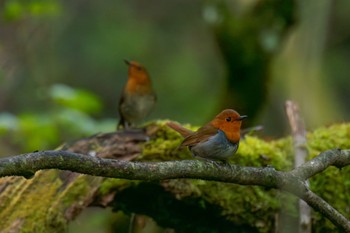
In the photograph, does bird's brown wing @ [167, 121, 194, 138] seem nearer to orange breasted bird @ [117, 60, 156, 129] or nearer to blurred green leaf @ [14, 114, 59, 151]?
blurred green leaf @ [14, 114, 59, 151]

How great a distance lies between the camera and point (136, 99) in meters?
6.97

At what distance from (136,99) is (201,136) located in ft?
8.96

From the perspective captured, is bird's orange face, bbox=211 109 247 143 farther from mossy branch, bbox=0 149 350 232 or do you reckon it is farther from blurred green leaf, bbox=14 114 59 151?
blurred green leaf, bbox=14 114 59 151

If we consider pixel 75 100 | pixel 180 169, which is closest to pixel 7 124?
pixel 75 100

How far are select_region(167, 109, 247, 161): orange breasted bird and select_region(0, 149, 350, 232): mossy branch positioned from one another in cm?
50

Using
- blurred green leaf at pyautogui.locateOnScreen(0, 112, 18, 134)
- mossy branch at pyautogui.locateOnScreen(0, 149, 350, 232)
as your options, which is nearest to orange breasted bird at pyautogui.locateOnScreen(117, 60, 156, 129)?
blurred green leaf at pyautogui.locateOnScreen(0, 112, 18, 134)

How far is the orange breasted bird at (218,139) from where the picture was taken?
4.12 meters

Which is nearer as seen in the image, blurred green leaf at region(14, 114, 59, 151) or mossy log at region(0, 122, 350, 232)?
mossy log at region(0, 122, 350, 232)

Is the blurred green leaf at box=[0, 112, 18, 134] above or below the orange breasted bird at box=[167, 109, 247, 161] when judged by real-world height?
above

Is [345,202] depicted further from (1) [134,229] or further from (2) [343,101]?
(2) [343,101]

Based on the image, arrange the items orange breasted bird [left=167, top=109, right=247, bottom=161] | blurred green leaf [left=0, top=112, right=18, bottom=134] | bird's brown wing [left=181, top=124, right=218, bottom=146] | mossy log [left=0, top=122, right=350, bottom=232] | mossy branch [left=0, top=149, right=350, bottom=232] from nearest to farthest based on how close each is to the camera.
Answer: mossy branch [left=0, top=149, right=350, bottom=232], orange breasted bird [left=167, top=109, right=247, bottom=161], bird's brown wing [left=181, top=124, right=218, bottom=146], mossy log [left=0, top=122, right=350, bottom=232], blurred green leaf [left=0, top=112, right=18, bottom=134]

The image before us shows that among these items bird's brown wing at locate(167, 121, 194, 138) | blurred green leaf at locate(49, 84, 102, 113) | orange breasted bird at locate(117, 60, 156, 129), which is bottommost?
bird's brown wing at locate(167, 121, 194, 138)

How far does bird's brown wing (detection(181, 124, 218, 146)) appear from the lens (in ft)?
14.0

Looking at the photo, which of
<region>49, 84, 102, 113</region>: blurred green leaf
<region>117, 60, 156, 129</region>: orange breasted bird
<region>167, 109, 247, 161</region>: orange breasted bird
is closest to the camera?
<region>167, 109, 247, 161</region>: orange breasted bird
